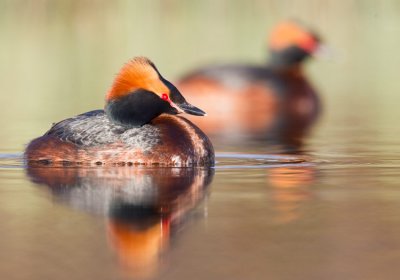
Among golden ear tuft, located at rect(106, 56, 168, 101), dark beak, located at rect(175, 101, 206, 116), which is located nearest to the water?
dark beak, located at rect(175, 101, 206, 116)

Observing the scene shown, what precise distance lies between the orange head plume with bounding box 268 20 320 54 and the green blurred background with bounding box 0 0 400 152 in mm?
782

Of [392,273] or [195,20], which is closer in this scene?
[392,273]

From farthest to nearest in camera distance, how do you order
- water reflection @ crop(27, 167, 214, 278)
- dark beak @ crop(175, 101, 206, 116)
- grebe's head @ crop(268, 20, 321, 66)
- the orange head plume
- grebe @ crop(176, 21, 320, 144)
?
the orange head plume
grebe's head @ crop(268, 20, 321, 66)
grebe @ crop(176, 21, 320, 144)
dark beak @ crop(175, 101, 206, 116)
water reflection @ crop(27, 167, 214, 278)

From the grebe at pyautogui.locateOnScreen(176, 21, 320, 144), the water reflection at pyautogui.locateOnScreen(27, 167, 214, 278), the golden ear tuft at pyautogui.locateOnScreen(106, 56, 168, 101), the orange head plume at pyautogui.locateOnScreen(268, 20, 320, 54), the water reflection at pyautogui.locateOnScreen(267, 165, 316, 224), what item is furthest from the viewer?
the orange head plume at pyautogui.locateOnScreen(268, 20, 320, 54)

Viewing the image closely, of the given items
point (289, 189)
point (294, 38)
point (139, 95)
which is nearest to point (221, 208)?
point (289, 189)

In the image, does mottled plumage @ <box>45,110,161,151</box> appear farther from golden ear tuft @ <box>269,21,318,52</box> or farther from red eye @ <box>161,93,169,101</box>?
golden ear tuft @ <box>269,21,318,52</box>

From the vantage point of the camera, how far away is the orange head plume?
73.4ft

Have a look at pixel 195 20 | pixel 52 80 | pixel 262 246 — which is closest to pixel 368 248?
pixel 262 246

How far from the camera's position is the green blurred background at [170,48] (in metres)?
17.5

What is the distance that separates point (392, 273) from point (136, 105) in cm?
480

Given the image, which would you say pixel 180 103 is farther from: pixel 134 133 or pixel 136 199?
pixel 136 199

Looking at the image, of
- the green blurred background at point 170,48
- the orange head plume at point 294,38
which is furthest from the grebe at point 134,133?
the orange head plume at point 294,38

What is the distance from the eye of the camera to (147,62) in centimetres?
1062

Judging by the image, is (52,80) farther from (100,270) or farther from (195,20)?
(195,20)
